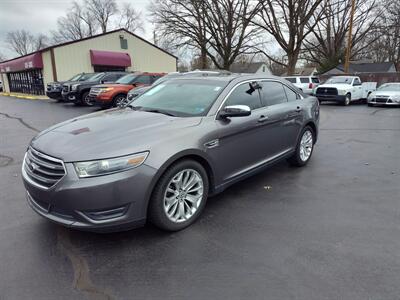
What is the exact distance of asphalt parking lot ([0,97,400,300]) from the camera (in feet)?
7.79

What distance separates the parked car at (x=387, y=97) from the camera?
15.9m

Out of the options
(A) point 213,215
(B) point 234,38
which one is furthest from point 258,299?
(B) point 234,38

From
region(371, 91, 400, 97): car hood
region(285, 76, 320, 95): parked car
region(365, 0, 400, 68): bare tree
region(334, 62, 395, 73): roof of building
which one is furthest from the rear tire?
region(334, 62, 395, 73): roof of building

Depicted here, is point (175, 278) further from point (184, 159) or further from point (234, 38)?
point (234, 38)

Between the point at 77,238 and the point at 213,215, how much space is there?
149 cm

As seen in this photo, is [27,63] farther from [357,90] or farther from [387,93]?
[387,93]

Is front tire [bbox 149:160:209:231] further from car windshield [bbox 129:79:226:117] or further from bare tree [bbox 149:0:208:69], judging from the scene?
bare tree [bbox 149:0:208:69]

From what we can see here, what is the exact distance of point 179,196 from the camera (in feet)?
10.5

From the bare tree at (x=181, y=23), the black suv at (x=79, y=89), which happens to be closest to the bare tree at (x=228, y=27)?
the bare tree at (x=181, y=23)

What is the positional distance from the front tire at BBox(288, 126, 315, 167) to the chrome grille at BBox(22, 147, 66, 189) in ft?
12.4

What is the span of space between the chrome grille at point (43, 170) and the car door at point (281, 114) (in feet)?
9.12

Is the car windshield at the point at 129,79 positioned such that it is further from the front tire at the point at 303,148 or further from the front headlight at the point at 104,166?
the front headlight at the point at 104,166

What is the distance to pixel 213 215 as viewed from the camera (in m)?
3.58

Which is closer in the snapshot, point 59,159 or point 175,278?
point 175,278
